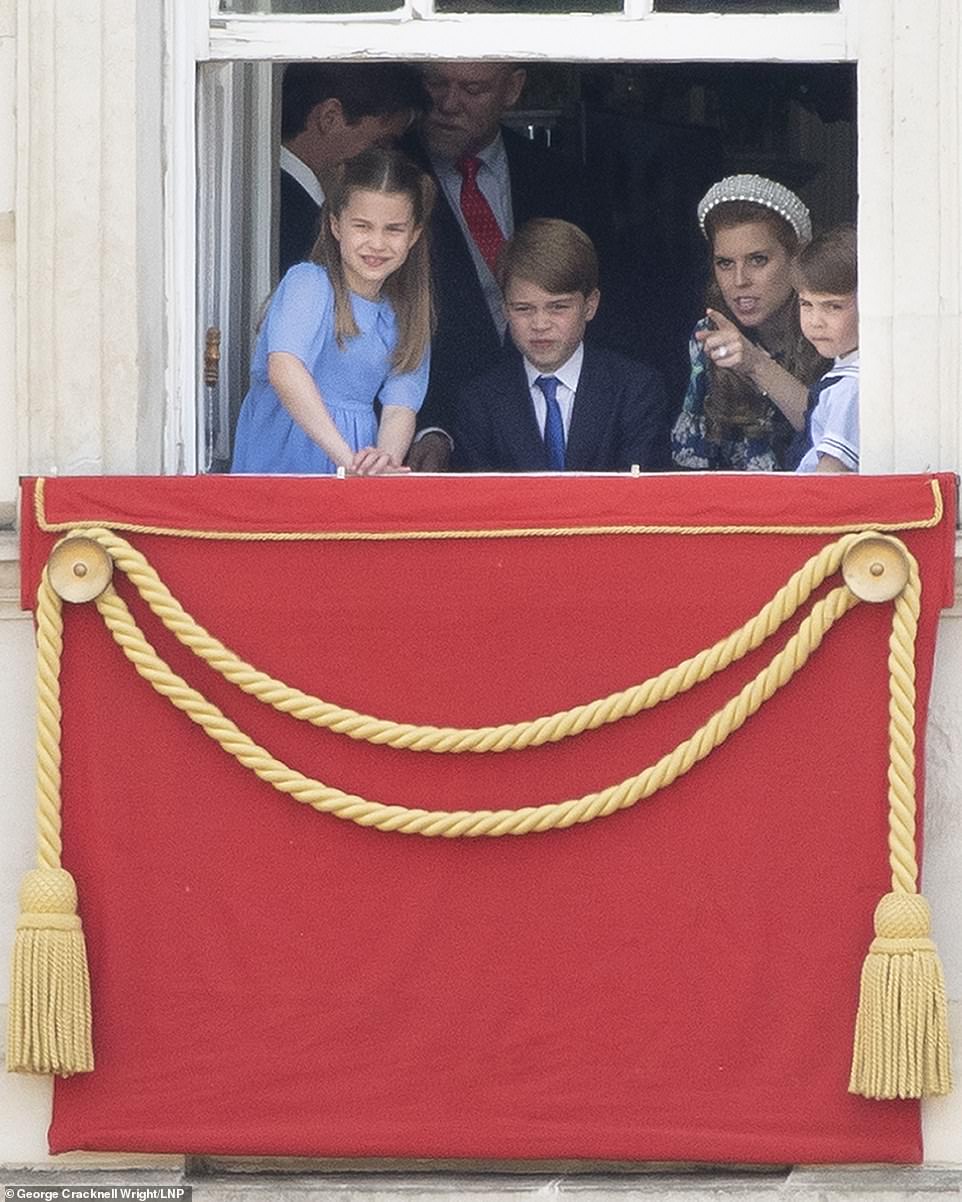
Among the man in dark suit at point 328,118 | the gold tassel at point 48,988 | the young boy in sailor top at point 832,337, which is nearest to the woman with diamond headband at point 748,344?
the young boy in sailor top at point 832,337

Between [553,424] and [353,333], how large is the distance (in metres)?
0.51

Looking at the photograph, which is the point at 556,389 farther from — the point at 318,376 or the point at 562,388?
the point at 318,376

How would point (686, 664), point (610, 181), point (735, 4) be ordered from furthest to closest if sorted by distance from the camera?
point (610, 181), point (735, 4), point (686, 664)

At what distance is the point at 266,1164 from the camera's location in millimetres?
5535

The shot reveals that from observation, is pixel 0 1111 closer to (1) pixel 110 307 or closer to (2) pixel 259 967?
(2) pixel 259 967

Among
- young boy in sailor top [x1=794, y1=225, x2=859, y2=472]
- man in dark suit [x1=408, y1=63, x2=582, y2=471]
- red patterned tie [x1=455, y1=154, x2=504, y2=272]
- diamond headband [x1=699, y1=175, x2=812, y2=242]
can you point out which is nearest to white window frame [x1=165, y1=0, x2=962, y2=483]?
young boy in sailor top [x1=794, y1=225, x2=859, y2=472]

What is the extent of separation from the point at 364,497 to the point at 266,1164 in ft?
4.54

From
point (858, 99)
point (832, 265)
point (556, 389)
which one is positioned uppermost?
point (858, 99)

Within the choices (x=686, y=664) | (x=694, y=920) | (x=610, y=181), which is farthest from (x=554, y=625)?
(x=610, y=181)

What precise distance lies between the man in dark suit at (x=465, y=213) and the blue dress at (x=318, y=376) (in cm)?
35

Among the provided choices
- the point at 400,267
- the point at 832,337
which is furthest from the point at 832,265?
the point at 400,267

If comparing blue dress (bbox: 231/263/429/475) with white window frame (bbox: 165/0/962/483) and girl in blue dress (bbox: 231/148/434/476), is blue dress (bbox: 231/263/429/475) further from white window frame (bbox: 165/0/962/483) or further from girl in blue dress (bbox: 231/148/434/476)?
white window frame (bbox: 165/0/962/483)

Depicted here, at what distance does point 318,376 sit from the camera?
593cm

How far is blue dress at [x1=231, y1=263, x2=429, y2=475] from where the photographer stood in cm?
589
